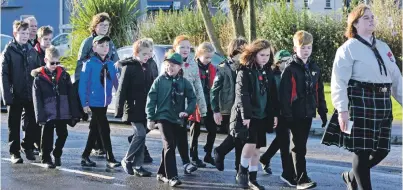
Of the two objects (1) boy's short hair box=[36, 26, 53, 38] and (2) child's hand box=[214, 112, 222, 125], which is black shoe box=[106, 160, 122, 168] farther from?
(1) boy's short hair box=[36, 26, 53, 38]

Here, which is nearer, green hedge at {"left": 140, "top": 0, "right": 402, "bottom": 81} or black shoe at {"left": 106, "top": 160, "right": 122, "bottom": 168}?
black shoe at {"left": 106, "top": 160, "right": 122, "bottom": 168}

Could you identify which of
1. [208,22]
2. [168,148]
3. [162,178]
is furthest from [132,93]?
[208,22]

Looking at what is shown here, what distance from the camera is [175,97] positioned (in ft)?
28.2

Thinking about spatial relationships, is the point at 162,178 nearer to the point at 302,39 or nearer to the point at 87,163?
the point at 87,163

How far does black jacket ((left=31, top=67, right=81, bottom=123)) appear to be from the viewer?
31.2ft

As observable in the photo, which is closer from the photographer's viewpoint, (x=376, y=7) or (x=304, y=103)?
(x=304, y=103)

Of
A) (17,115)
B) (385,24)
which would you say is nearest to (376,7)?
(385,24)

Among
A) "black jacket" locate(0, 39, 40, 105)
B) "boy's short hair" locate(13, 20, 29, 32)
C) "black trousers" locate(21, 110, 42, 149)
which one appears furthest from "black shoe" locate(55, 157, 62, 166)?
"boy's short hair" locate(13, 20, 29, 32)

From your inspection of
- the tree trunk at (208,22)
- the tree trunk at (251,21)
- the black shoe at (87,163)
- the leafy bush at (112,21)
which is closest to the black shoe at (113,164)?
the black shoe at (87,163)

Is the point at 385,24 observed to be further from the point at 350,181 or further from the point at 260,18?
the point at 350,181

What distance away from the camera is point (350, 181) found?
7.51 meters

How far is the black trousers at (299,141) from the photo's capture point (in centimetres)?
842

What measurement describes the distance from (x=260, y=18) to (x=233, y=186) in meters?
18.3

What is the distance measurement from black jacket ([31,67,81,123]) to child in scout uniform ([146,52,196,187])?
147cm
